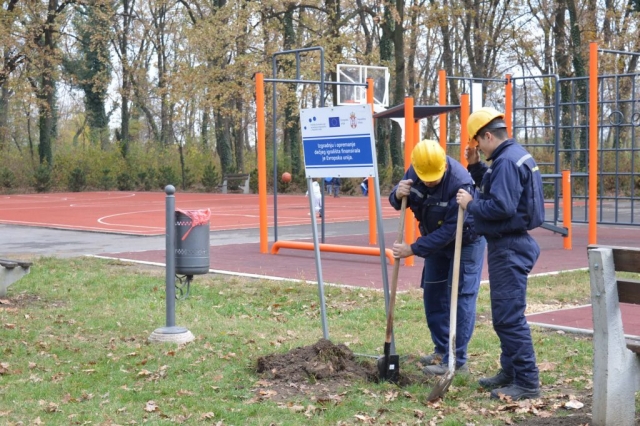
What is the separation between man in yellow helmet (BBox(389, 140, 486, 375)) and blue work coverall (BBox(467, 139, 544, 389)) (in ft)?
1.42

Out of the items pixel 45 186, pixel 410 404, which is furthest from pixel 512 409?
pixel 45 186

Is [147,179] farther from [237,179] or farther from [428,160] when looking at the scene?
[428,160]

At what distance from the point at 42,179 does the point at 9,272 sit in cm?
3372

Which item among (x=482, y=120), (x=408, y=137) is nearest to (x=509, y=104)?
(x=408, y=137)

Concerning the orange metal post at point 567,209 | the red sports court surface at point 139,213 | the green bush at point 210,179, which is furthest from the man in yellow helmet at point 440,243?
the green bush at point 210,179

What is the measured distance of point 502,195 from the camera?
5434mm

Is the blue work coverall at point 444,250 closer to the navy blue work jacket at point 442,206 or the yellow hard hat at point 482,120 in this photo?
the navy blue work jacket at point 442,206

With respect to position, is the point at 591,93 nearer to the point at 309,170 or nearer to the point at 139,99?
the point at 309,170

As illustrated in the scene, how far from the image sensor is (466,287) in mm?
6312

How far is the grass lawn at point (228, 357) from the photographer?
5.51 metres

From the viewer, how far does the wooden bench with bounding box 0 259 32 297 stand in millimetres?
9750

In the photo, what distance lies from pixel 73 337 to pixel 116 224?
14.0m

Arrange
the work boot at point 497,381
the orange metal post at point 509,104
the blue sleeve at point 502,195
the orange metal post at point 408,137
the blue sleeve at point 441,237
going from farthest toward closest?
the orange metal post at point 509,104
the orange metal post at point 408,137
the blue sleeve at point 441,237
the work boot at point 497,381
the blue sleeve at point 502,195

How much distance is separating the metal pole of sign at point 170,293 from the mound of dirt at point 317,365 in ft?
4.06
